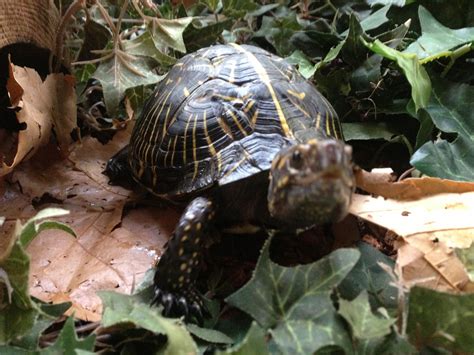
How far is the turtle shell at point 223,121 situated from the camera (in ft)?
3.42

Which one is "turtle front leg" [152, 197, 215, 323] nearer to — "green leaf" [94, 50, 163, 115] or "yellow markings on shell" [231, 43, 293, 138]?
"yellow markings on shell" [231, 43, 293, 138]

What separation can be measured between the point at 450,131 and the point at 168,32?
30.6 inches

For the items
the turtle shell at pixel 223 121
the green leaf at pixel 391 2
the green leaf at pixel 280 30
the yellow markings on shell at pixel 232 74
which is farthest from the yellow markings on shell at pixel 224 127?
the green leaf at pixel 391 2

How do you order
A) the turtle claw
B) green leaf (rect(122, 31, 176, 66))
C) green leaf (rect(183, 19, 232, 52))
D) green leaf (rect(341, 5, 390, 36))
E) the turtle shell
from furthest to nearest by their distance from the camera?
green leaf (rect(183, 19, 232, 52)), green leaf (rect(341, 5, 390, 36)), green leaf (rect(122, 31, 176, 66)), the turtle shell, the turtle claw

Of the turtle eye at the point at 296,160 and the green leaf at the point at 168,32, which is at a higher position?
the turtle eye at the point at 296,160

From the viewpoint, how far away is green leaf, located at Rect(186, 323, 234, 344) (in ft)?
2.76

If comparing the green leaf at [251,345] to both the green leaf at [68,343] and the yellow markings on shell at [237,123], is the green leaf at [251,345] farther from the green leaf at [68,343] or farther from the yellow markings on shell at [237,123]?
the yellow markings on shell at [237,123]

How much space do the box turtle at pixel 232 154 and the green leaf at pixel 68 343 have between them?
206 millimetres

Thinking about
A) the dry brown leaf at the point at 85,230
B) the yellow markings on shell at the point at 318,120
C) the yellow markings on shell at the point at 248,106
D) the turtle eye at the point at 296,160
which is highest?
the turtle eye at the point at 296,160

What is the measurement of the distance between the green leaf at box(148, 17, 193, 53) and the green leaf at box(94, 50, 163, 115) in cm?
10

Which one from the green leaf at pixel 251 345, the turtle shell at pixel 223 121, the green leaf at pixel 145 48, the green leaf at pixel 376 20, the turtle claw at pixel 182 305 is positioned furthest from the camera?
the green leaf at pixel 376 20

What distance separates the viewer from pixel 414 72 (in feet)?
4.05

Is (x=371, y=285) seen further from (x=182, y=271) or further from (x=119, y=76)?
(x=119, y=76)

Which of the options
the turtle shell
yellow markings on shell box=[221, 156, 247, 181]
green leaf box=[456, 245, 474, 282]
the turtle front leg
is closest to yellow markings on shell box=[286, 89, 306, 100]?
the turtle shell
